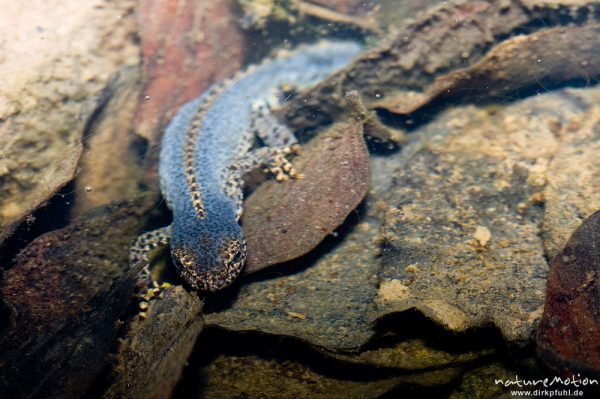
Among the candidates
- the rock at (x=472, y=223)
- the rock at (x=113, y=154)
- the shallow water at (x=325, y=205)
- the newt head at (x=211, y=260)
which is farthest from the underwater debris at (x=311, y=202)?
the rock at (x=113, y=154)

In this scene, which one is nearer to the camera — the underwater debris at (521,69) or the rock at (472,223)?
the rock at (472,223)

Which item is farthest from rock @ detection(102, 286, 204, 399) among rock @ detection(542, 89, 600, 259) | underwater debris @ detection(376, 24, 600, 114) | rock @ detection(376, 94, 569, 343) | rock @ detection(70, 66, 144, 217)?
underwater debris @ detection(376, 24, 600, 114)

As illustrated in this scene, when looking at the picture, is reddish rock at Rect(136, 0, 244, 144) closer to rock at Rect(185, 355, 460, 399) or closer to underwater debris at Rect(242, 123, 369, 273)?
underwater debris at Rect(242, 123, 369, 273)

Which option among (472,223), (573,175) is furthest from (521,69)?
(472,223)

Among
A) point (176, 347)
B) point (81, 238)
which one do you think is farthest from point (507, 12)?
point (81, 238)

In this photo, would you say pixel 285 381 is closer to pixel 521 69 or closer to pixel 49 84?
pixel 521 69

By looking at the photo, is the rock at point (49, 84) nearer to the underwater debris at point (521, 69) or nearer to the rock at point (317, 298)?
the rock at point (317, 298)

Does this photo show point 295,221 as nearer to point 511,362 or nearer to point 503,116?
point 511,362
